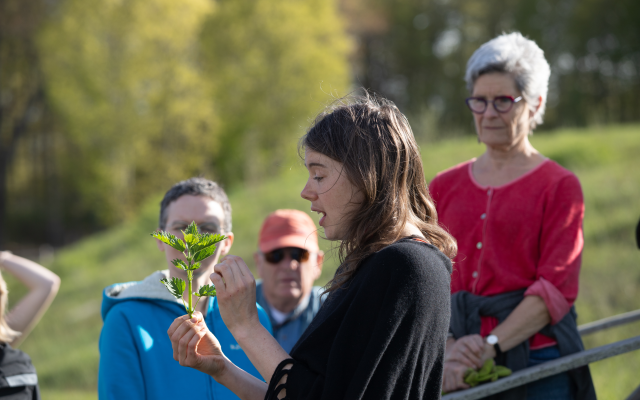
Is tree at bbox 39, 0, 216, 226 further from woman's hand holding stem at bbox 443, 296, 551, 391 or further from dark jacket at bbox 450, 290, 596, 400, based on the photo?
woman's hand holding stem at bbox 443, 296, 551, 391

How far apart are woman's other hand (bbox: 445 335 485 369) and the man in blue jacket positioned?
0.87m

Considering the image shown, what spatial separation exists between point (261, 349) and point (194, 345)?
0.67 ft

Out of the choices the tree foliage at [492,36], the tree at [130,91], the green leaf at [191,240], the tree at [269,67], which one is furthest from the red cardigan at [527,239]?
the tree at [130,91]

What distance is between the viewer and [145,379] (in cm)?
240

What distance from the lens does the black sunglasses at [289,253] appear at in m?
3.89

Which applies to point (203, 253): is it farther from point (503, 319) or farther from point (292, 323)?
point (292, 323)

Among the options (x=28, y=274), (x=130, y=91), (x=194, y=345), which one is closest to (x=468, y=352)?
(x=194, y=345)

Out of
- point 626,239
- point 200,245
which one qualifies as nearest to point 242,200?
point 626,239

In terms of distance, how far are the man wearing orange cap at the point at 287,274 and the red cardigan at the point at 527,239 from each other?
1.24 m

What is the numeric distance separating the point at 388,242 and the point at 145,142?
24447mm

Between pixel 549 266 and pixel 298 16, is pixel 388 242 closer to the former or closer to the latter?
pixel 549 266

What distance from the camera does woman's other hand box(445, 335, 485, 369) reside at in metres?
2.62

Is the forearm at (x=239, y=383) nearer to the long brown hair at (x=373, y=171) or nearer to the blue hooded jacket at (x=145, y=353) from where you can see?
the long brown hair at (x=373, y=171)

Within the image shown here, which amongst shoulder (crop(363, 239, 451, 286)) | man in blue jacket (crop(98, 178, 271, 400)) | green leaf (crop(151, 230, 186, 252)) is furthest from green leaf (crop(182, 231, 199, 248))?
man in blue jacket (crop(98, 178, 271, 400))
